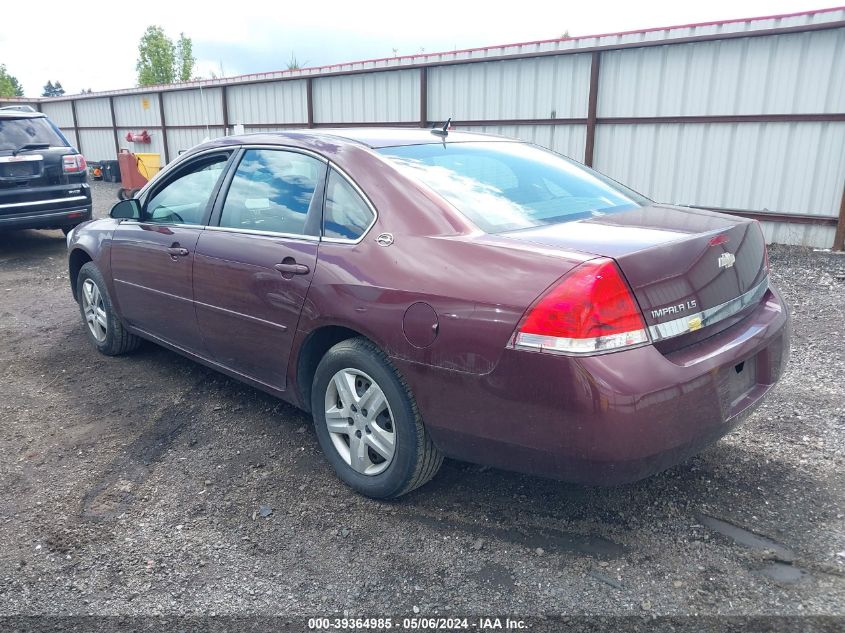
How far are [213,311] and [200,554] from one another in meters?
1.42

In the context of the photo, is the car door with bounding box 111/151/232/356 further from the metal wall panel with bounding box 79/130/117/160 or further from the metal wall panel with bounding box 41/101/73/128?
the metal wall panel with bounding box 41/101/73/128

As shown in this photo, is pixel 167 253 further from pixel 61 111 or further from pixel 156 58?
pixel 156 58

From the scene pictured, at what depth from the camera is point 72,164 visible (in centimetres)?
913

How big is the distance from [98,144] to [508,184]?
24991 millimetres

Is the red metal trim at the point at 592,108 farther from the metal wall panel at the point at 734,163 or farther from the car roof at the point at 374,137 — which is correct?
the car roof at the point at 374,137

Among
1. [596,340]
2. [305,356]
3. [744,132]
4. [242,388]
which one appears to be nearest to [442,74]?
[744,132]

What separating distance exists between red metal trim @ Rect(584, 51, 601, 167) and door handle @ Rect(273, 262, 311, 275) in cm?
786

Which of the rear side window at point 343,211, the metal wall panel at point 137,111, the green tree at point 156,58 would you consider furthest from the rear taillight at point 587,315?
the green tree at point 156,58

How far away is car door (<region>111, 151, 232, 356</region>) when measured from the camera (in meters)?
3.92

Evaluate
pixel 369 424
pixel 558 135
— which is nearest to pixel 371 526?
pixel 369 424

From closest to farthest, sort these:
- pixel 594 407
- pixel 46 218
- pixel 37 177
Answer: pixel 594 407 → pixel 37 177 → pixel 46 218

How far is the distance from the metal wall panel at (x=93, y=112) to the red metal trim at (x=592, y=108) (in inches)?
739

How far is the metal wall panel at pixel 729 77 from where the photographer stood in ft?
27.5

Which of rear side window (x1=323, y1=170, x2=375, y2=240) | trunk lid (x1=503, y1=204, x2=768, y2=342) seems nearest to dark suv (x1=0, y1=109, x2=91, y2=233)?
rear side window (x1=323, y1=170, x2=375, y2=240)
